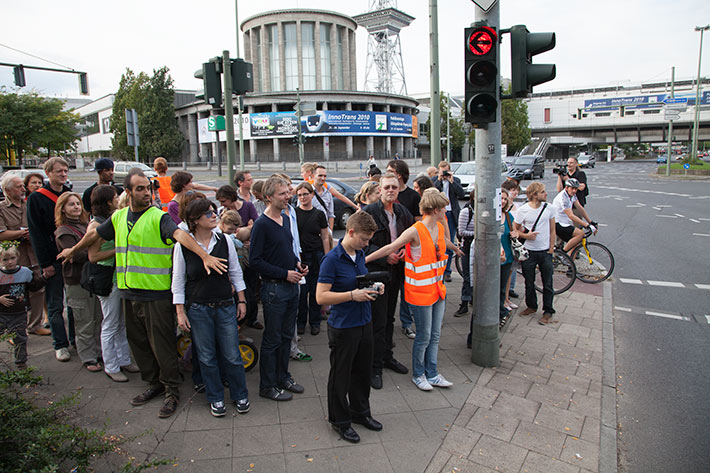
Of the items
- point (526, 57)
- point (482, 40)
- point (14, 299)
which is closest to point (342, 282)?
point (482, 40)

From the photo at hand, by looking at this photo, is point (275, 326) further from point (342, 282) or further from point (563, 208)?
point (563, 208)

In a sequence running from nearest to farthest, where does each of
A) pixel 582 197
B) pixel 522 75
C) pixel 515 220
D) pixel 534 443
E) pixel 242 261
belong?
pixel 534 443, pixel 522 75, pixel 242 261, pixel 515 220, pixel 582 197

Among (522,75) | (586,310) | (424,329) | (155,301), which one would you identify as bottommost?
(586,310)

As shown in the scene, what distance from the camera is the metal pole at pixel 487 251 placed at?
484 cm

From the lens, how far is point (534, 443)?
145 inches

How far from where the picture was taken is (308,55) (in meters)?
64.1

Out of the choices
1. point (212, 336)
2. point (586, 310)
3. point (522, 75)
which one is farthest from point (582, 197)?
point (212, 336)

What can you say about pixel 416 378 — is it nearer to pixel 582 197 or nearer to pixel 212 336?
pixel 212 336

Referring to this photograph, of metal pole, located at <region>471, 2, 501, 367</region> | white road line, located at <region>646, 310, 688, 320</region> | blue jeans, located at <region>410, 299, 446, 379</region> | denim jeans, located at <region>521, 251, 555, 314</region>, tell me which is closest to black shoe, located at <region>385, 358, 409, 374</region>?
blue jeans, located at <region>410, 299, 446, 379</region>

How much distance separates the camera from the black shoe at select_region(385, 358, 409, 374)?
15.8ft

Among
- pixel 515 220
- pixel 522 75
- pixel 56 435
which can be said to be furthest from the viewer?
pixel 515 220

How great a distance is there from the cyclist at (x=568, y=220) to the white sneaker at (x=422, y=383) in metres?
5.01

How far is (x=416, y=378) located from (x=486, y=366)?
3.04ft

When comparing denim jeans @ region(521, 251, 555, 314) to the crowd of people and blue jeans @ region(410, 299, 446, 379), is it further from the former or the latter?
blue jeans @ region(410, 299, 446, 379)
